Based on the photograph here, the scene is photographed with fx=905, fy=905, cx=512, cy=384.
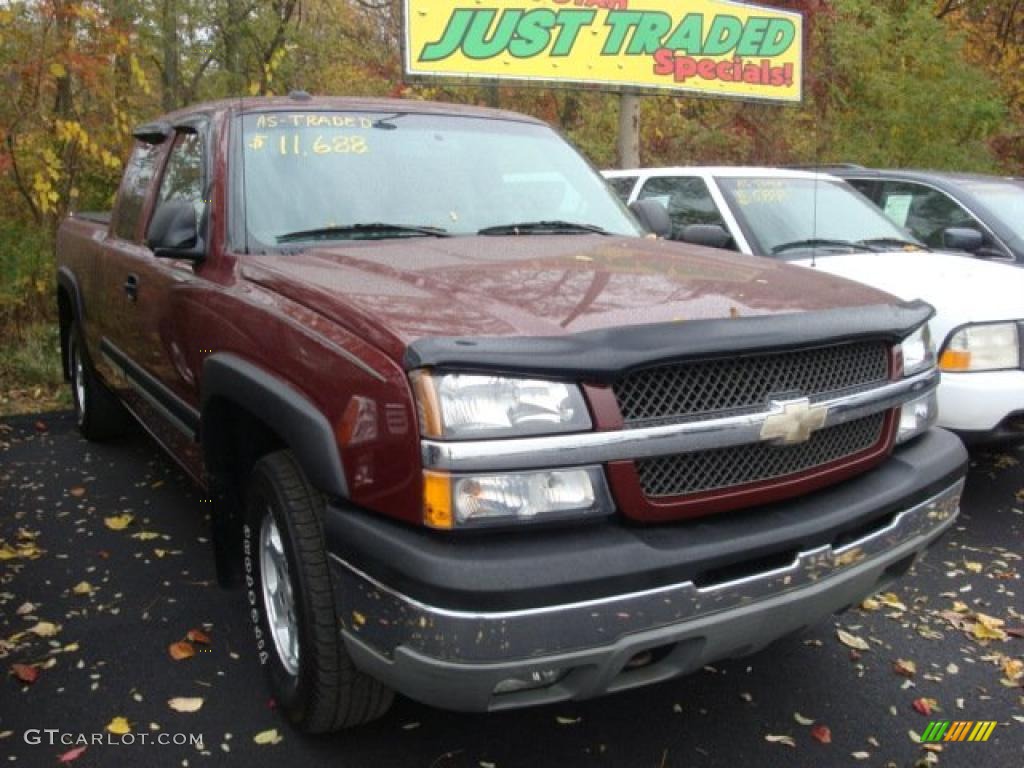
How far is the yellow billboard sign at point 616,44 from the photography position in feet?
28.2

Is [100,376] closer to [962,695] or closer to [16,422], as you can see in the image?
[16,422]

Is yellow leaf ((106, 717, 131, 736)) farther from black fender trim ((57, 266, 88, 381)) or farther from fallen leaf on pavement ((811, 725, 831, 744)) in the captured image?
black fender trim ((57, 266, 88, 381))

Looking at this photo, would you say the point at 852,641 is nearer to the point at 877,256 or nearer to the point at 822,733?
the point at 822,733

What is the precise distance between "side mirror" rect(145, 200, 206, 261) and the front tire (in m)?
0.93

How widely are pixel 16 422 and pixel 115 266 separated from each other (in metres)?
2.59

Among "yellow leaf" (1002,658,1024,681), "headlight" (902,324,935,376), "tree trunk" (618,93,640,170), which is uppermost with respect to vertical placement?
"tree trunk" (618,93,640,170)

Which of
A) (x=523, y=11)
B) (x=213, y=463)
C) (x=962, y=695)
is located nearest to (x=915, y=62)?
(x=523, y=11)

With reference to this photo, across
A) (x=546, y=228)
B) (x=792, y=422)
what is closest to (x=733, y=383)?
(x=792, y=422)

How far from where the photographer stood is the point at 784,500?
2.37m

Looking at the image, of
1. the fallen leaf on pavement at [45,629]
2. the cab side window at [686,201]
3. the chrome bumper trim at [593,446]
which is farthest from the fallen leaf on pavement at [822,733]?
the cab side window at [686,201]

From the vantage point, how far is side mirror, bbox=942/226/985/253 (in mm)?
5883

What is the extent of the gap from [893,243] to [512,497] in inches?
182

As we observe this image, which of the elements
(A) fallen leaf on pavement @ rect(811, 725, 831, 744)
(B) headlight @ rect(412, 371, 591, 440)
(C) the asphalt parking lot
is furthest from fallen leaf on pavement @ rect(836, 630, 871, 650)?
(B) headlight @ rect(412, 371, 591, 440)

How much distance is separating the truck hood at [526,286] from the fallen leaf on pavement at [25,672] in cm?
155
